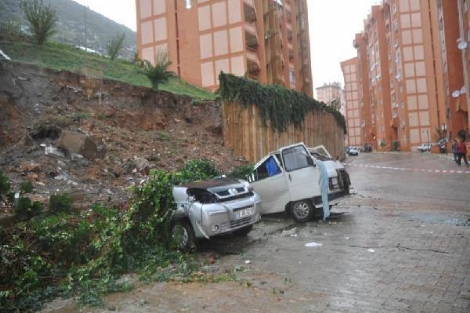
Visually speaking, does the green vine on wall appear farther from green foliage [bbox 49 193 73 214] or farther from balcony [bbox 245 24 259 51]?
balcony [bbox 245 24 259 51]

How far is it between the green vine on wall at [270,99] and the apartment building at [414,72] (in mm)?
20151

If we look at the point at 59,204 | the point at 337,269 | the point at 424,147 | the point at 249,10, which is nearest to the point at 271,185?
the point at 337,269

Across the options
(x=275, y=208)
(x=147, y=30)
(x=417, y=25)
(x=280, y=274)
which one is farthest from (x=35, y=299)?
(x=417, y=25)

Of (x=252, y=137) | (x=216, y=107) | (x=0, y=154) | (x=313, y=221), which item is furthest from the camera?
(x=216, y=107)

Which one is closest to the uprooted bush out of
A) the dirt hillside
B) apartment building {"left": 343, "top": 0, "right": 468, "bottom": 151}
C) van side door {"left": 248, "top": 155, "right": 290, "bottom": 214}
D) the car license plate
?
the car license plate

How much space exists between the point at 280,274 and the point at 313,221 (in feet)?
13.7

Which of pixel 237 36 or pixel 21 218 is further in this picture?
pixel 237 36

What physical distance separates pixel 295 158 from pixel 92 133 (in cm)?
771

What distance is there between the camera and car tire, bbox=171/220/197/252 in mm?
7426

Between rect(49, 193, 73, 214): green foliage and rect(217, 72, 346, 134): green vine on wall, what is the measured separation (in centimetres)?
992

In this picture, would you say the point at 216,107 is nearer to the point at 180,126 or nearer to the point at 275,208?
the point at 180,126

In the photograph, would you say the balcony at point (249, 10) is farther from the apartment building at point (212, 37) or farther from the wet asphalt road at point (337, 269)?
the wet asphalt road at point (337, 269)

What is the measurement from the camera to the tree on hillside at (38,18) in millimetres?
23031

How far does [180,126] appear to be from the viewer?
18.3m
